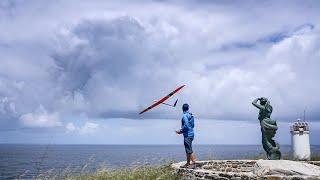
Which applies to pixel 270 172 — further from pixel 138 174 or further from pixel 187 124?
pixel 138 174

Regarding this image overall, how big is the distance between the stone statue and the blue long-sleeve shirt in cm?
255

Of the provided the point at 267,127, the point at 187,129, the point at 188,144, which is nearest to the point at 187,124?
the point at 187,129

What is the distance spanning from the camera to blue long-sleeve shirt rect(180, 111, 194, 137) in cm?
1616

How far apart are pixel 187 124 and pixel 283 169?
3.69 metres

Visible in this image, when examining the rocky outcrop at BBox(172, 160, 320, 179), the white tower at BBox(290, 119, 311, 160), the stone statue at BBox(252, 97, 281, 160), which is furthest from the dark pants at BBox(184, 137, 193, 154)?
the white tower at BBox(290, 119, 311, 160)

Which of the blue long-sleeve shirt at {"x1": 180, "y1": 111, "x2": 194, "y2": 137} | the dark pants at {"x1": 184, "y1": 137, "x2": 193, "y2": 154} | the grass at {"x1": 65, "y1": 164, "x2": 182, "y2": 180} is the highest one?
the blue long-sleeve shirt at {"x1": 180, "y1": 111, "x2": 194, "y2": 137}

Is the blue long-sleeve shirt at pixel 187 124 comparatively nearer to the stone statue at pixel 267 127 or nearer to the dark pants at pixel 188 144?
the dark pants at pixel 188 144

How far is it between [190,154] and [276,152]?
3104mm

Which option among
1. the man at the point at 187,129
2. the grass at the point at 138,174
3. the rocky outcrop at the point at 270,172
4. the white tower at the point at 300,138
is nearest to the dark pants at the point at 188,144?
the man at the point at 187,129

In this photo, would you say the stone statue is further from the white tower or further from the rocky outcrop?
the white tower

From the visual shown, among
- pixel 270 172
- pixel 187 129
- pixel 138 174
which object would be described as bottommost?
pixel 138 174

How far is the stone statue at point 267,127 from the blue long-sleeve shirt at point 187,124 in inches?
100

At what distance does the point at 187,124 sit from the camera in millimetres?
16141

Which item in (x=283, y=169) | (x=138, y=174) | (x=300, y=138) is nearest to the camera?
(x=283, y=169)
